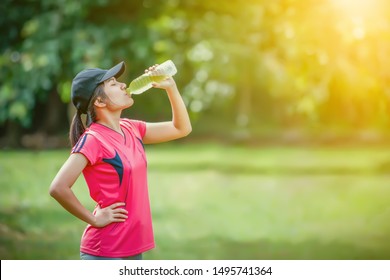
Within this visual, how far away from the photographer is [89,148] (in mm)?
2678

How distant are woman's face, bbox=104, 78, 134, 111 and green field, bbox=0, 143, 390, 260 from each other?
2.18 metres

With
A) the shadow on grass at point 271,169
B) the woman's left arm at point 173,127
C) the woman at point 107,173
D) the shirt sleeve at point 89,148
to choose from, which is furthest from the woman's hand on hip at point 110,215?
the shadow on grass at point 271,169

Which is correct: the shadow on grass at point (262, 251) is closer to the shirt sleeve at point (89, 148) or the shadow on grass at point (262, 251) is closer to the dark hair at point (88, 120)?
the dark hair at point (88, 120)

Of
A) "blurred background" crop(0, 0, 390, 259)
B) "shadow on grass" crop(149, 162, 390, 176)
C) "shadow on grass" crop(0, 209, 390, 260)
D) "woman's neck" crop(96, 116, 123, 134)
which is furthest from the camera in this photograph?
"shadow on grass" crop(149, 162, 390, 176)

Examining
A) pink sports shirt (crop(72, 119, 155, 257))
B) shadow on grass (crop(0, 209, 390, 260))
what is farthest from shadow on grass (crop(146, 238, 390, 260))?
pink sports shirt (crop(72, 119, 155, 257))

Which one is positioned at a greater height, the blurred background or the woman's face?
the blurred background

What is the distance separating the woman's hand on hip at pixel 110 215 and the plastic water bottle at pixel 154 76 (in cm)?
44

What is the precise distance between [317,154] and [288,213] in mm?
5313

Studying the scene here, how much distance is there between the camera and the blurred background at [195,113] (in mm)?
5742

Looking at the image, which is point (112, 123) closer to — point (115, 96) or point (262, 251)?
point (115, 96)

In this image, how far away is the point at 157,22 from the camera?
656 cm

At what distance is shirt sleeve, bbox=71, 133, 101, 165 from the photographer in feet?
8.75

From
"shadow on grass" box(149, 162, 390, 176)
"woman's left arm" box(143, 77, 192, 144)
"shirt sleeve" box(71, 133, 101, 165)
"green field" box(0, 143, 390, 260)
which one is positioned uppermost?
"shadow on grass" box(149, 162, 390, 176)

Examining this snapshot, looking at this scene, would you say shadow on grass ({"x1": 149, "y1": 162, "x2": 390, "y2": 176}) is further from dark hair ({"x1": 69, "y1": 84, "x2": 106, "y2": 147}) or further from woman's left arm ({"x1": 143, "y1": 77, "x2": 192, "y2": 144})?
dark hair ({"x1": 69, "y1": 84, "x2": 106, "y2": 147})
